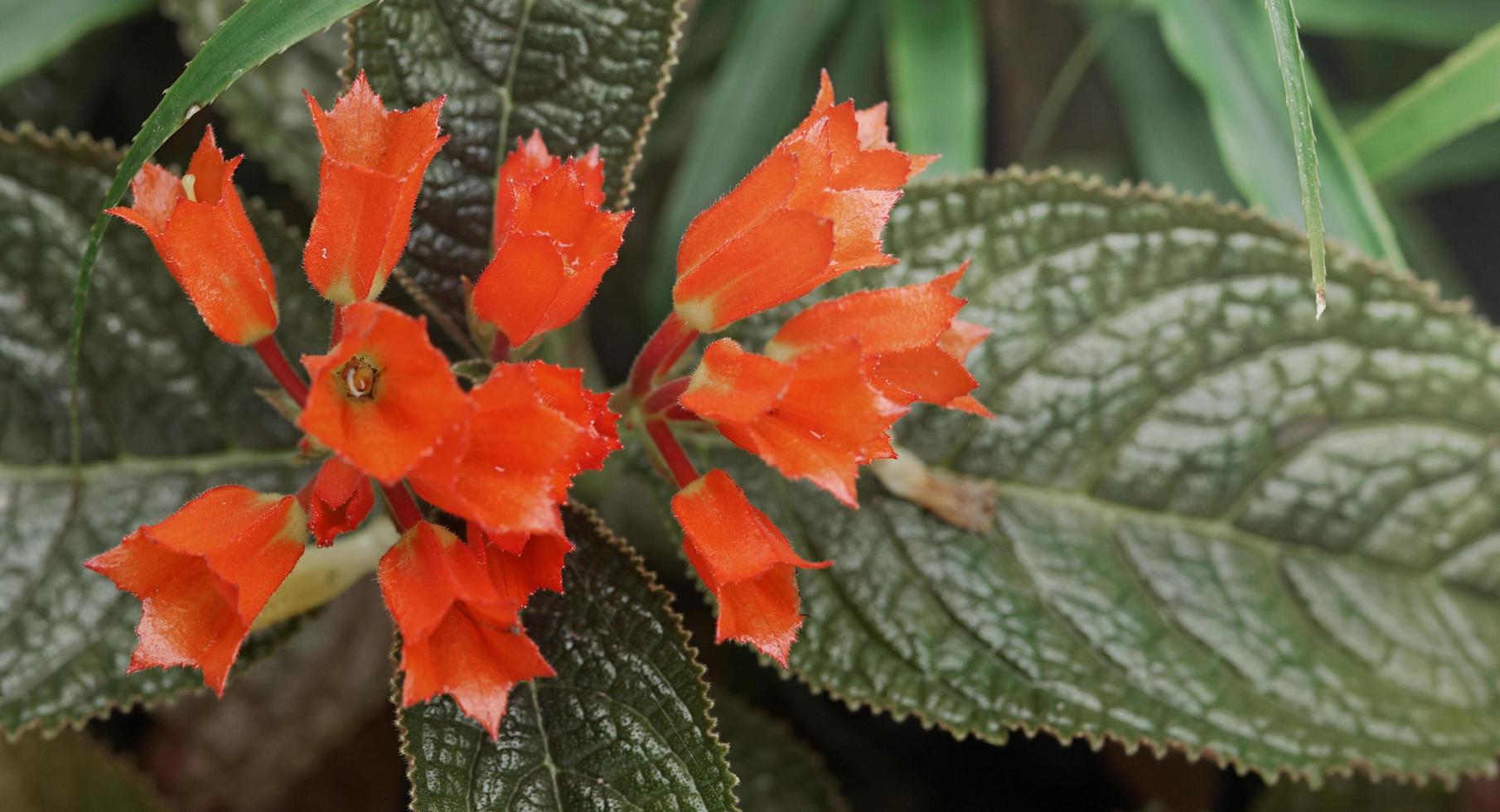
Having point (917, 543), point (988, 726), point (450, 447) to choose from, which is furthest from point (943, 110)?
point (450, 447)

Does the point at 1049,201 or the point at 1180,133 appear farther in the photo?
the point at 1180,133

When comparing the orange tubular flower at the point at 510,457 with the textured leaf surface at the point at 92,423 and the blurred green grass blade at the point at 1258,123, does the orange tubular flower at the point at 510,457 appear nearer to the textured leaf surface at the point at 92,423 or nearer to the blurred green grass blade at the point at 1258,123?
the textured leaf surface at the point at 92,423

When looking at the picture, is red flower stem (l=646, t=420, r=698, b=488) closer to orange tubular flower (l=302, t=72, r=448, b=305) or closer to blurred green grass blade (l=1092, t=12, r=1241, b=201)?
orange tubular flower (l=302, t=72, r=448, b=305)

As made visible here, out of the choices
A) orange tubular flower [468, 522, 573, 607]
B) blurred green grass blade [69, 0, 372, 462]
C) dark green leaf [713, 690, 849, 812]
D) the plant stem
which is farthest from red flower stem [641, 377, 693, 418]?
dark green leaf [713, 690, 849, 812]

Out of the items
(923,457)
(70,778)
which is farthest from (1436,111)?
(70,778)

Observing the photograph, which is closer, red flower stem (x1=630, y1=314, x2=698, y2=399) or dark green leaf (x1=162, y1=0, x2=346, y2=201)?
red flower stem (x1=630, y1=314, x2=698, y2=399)

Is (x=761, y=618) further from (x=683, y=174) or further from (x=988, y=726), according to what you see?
(x=683, y=174)

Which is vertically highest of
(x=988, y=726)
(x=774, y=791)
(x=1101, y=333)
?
(x=1101, y=333)
